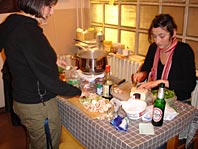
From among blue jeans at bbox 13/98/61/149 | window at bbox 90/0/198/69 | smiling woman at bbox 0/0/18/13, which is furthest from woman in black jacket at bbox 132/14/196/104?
smiling woman at bbox 0/0/18/13

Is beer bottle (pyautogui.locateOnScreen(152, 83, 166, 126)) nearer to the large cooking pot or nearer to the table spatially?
the table

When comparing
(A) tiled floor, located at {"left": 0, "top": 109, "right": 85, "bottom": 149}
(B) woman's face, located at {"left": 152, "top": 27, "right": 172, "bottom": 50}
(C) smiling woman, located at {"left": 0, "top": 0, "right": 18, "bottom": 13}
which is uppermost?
(C) smiling woman, located at {"left": 0, "top": 0, "right": 18, "bottom": 13}

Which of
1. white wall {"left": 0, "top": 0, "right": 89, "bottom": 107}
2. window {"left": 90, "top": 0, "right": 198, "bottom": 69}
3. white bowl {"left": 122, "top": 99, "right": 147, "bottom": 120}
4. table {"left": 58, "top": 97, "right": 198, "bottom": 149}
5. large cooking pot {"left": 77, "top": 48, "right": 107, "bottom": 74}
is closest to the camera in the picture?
table {"left": 58, "top": 97, "right": 198, "bottom": 149}

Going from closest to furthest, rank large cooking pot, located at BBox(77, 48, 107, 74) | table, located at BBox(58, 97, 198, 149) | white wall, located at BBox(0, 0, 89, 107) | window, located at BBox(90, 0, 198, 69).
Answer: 1. table, located at BBox(58, 97, 198, 149)
2. large cooking pot, located at BBox(77, 48, 107, 74)
3. window, located at BBox(90, 0, 198, 69)
4. white wall, located at BBox(0, 0, 89, 107)

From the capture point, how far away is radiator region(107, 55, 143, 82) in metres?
2.40

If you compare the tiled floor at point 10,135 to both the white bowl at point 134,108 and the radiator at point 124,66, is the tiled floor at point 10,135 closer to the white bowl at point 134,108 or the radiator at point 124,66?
the radiator at point 124,66

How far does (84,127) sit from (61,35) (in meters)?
1.77

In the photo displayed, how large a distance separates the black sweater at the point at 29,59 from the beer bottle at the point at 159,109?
0.47m

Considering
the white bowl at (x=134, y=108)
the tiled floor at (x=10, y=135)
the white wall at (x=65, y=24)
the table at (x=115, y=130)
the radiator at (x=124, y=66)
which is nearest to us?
the table at (x=115, y=130)

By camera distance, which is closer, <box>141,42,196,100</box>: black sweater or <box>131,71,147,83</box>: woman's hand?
<box>141,42,196,100</box>: black sweater

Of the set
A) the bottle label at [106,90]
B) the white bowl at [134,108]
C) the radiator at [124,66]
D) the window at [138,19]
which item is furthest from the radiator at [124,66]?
the white bowl at [134,108]

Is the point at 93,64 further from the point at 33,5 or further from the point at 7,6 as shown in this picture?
the point at 7,6

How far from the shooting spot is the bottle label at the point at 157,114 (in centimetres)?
114

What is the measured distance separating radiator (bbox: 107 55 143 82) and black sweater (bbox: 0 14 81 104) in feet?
4.07
